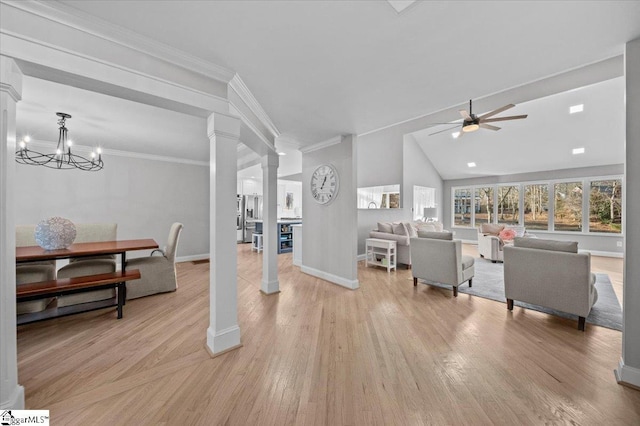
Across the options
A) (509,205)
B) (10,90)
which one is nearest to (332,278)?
(10,90)

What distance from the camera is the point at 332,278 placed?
414 cm

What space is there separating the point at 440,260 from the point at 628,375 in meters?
2.04

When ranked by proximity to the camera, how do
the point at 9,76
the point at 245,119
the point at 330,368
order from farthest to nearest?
1. the point at 245,119
2. the point at 330,368
3. the point at 9,76

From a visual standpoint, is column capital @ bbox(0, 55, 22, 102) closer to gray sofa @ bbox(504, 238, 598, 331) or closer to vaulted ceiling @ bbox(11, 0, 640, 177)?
vaulted ceiling @ bbox(11, 0, 640, 177)

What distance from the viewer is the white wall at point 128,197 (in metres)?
4.30

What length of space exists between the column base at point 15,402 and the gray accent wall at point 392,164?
255 inches

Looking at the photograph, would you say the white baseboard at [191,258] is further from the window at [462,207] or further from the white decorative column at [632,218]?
the window at [462,207]

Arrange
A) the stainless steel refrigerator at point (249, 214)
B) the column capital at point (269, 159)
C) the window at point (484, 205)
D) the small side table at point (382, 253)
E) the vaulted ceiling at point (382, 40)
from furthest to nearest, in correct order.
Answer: the window at point (484, 205) < the stainless steel refrigerator at point (249, 214) < the small side table at point (382, 253) < the column capital at point (269, 159) < the vaulted ceiling at point (382, 40)

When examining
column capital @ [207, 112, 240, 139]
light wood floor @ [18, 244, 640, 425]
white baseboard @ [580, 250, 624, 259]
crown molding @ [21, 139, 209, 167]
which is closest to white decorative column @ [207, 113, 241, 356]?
column capital @ [207, 112, 240, 139]

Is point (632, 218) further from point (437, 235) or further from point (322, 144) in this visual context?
point (322, 144)

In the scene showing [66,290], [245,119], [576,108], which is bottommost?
[66,290]

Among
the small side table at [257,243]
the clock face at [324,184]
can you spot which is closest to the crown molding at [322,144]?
the clock face at [324,184]

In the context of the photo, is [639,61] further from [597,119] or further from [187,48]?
[597,119]

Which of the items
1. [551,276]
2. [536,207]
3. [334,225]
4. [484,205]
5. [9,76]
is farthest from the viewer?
[484,205]
